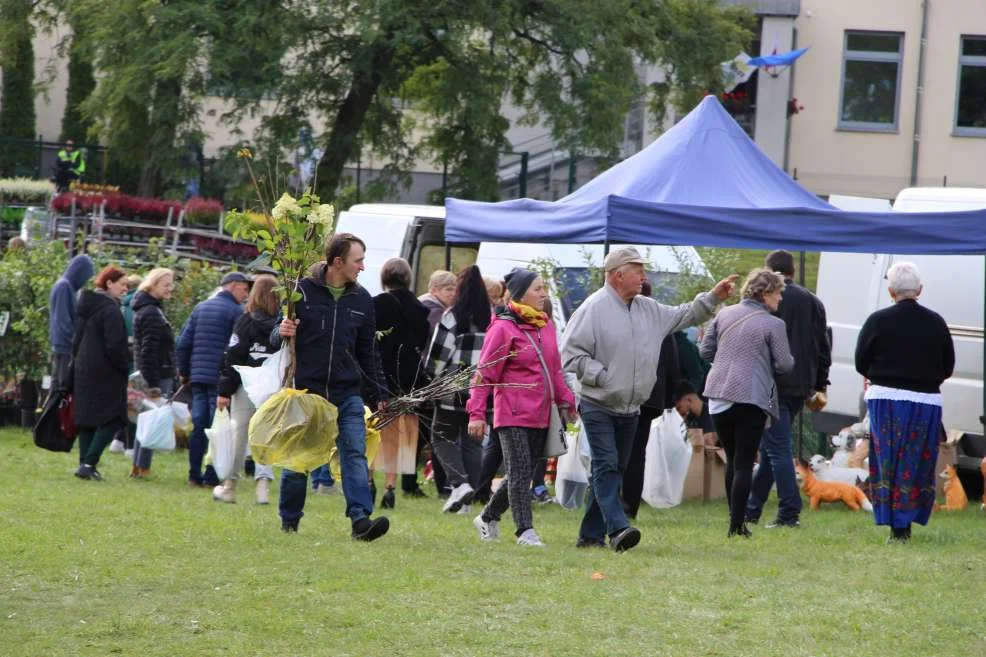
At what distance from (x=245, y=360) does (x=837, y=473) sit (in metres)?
4.65

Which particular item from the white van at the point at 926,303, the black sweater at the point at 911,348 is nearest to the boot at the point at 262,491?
the black sweater at the point at 911,348

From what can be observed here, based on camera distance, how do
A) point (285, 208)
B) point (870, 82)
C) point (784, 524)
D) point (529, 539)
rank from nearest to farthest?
point (285, 208), point (529, 539), point (784, 524), point (870, 82)

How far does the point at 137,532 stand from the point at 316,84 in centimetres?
1668

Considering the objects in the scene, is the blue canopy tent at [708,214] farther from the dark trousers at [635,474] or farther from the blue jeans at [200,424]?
the blue jeans at [200,424]

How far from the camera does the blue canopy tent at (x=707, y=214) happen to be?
10805 mm

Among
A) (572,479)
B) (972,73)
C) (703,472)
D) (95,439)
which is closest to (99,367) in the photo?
(95,439)

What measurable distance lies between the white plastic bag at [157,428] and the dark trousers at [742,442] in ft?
15.3

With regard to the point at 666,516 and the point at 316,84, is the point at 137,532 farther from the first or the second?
the point at 316,84

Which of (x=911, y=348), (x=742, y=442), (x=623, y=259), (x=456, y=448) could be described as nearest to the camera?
(x=623, y=259)

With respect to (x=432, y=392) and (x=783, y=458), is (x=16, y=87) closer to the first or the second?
(x=432, y=392)

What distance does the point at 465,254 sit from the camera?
56.5 ft

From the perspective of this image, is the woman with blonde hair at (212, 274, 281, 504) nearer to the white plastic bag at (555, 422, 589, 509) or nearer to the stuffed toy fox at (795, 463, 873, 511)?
the white plastic bag at (555, 422, 589, 509)

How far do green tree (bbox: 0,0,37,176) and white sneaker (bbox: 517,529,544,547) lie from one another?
20.5 m

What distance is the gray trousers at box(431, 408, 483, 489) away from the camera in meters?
11.5
